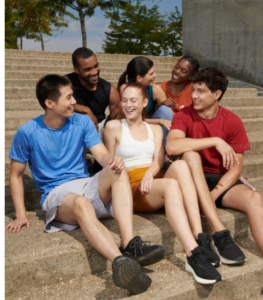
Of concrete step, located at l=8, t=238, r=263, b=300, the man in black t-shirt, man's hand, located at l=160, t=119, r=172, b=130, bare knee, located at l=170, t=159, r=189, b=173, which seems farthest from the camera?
the man in black t-shirt

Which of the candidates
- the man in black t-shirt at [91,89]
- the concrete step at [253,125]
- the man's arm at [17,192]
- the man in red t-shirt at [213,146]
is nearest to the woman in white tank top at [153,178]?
the man in red t-shirt at [213,146]

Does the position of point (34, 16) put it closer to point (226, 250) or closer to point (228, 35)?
point (228, 35)

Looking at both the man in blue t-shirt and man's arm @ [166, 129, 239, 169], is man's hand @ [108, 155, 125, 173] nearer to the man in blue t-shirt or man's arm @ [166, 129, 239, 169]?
the man in blue t-shirt

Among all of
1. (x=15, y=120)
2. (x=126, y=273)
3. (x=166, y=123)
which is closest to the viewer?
(x=126, y=273)

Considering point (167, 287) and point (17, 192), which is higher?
point (17, 192)

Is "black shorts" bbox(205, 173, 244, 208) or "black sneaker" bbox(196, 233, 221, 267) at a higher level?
"black shorts" bbox(205, 173, 244, 208)

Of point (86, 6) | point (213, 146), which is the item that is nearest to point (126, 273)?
point (213, 146)

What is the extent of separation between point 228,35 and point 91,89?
203 inches

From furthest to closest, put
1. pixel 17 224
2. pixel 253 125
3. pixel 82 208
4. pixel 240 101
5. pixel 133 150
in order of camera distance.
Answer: pixel 240 101, pixel 253 125, pixel 133 150, pixel 17 224, pixel 82 208

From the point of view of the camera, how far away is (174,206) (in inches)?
77.4

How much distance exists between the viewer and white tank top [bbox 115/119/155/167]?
2.37 meters

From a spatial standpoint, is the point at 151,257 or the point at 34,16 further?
the point at 34,16

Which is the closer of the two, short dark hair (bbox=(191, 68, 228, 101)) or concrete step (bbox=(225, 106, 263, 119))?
short dark hair (bbox=(191, 68, 228, 101))

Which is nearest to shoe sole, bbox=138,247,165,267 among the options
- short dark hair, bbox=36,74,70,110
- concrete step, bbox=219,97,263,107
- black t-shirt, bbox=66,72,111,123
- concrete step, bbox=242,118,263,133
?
short dark hair, bbox=36,74,70,110
